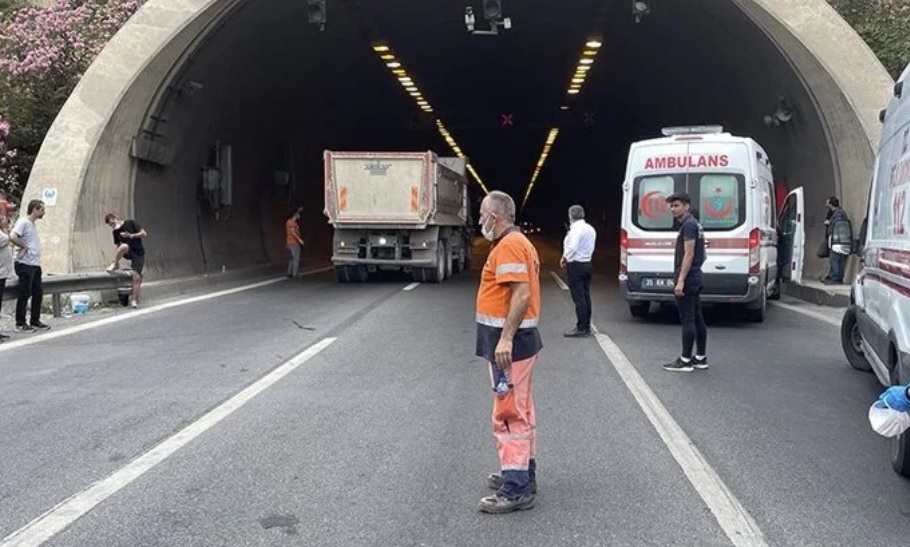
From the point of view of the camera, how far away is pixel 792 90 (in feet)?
57.3

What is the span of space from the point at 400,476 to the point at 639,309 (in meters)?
8.85

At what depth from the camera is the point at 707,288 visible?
39.5 feet

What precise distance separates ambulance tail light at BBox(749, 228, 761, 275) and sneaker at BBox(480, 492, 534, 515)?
829cm

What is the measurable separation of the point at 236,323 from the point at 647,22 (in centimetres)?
1302

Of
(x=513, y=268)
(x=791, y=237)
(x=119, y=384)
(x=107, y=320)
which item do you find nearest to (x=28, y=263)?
(x=107, y=320)

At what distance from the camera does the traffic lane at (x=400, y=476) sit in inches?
171

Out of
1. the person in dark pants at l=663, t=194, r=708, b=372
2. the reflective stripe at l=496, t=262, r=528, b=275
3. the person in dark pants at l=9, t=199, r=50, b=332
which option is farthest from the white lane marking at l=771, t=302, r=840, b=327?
the person in dark pants at l=9, t=199, r=50, b=332

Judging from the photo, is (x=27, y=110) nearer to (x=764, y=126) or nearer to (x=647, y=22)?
(x=647, y=22)

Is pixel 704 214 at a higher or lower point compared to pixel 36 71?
lower

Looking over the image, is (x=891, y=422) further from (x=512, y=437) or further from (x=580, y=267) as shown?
(x=580, y=267)

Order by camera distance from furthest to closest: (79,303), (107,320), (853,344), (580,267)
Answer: (79,303)
(107,320)
(580,267)
(853,344)

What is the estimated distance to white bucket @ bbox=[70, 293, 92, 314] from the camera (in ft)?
46.0

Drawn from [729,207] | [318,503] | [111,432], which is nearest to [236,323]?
[111,432]

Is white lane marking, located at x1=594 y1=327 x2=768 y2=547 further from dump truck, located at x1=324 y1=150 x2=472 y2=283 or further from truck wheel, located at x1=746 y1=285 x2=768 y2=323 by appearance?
dump truck, located at x1=324 y1=150 x2=472 y2=283
